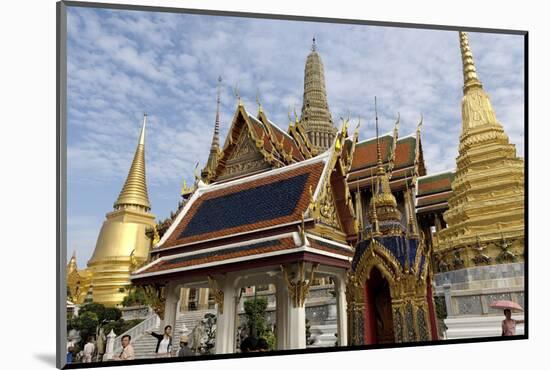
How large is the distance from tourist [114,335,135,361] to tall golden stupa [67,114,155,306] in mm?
557

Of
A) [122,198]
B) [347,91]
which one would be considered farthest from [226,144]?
[122,198]

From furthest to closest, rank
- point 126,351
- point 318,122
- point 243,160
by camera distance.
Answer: point 318,122
point 243,160
point 126,351

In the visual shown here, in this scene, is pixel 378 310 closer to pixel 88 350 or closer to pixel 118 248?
pixel 88 350

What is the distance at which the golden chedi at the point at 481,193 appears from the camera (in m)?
5.58

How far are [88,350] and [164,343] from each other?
0.64m

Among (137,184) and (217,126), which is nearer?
(137,184)

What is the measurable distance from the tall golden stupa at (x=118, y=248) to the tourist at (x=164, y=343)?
72 centimetres

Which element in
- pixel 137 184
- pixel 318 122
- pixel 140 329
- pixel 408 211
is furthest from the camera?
pixel 318 122

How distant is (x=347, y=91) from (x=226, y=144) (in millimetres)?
2495

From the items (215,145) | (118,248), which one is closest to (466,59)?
(215,145)

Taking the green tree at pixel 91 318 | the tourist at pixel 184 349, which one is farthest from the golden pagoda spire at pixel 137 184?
the tourist at pixel 184 349

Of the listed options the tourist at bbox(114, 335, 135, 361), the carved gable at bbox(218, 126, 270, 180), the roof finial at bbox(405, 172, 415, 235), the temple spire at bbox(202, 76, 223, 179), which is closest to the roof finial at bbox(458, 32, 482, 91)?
the roof finial at bbox(405, 172, 415, 235)

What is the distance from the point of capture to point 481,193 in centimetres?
A: 671

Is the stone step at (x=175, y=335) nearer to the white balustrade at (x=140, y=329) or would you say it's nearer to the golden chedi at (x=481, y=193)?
the white balustrade at (x=140, y=329)
